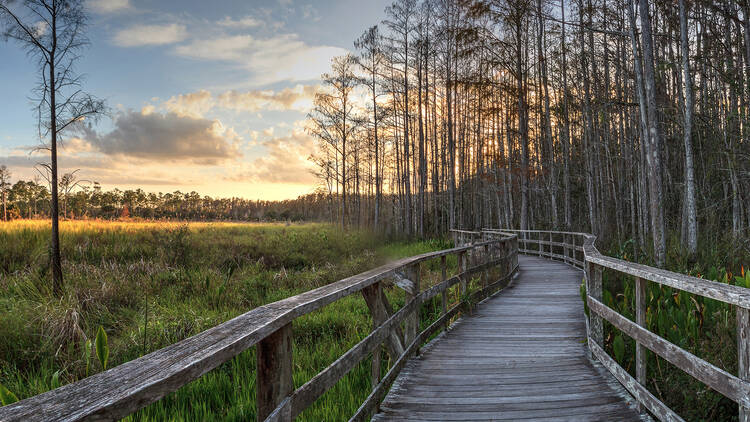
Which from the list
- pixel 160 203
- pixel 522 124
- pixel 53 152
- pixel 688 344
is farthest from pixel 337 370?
pixel 160 203

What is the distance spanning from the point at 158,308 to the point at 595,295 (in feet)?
25.8

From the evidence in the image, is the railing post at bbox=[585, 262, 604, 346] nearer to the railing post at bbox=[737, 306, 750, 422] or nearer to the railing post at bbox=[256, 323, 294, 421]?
the railing post at bbox=[737, 306, 750, 422]

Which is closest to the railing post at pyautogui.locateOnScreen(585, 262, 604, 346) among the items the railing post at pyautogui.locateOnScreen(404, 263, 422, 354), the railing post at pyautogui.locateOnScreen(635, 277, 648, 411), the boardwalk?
the boardwalk

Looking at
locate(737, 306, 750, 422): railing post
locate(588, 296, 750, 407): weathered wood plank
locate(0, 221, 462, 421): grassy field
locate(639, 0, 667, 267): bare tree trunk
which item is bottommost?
locate(0, 221, 462, 421): grassy field

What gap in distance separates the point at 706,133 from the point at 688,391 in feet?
55.1

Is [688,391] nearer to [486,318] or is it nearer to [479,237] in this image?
[486,318]

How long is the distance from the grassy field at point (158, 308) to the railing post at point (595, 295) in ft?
9.49

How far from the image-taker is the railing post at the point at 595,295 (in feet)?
16.2

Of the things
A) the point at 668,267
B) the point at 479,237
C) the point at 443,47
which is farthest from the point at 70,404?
the point at 443,47

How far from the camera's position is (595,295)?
4.96 meters

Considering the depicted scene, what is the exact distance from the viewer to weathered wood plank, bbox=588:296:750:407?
7.76ft

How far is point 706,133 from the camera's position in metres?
16.3

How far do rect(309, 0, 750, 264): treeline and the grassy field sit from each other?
812 cm

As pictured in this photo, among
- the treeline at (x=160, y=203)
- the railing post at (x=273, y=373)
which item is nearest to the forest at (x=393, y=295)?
the railing post at (x=273, y=373)
